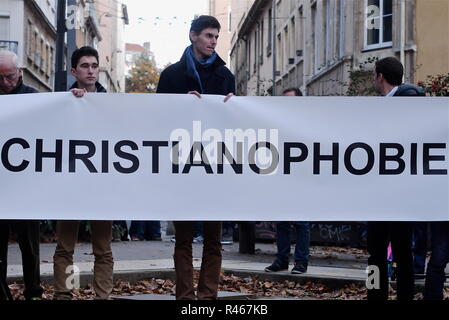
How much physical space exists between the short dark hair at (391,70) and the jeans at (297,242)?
2.59 m

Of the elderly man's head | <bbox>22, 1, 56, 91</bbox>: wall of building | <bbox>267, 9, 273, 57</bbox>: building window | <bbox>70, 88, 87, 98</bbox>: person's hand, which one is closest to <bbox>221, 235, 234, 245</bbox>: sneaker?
the elderly man's head

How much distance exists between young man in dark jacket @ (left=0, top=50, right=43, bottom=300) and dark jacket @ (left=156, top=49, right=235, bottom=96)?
1.18 meters

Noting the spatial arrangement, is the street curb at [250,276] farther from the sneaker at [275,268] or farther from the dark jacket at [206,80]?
the dark jacket at [206,80]

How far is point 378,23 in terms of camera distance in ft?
79.9

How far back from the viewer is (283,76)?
123ft

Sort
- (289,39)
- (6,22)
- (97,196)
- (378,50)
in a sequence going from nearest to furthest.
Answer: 1. (97,196)
2. (378,50)
3. (289,39)
4. (6,22)

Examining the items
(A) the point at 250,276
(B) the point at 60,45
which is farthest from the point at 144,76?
(A) the point at 250,276

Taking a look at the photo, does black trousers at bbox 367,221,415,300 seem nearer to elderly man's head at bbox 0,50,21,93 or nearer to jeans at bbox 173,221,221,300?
jeans at bbox 173,221,221,300

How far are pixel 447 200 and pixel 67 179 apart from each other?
282 cm

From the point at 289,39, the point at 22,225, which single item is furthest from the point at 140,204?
the point at 289,39

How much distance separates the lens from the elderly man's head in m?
6.69

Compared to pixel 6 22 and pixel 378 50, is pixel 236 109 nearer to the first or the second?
pixel 378 50

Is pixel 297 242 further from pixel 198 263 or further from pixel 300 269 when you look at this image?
pixel 198 263

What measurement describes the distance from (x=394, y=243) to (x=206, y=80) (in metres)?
1.86
